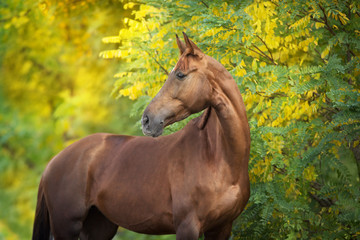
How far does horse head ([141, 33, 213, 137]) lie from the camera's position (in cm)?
417

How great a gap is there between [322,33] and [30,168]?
23.1ft

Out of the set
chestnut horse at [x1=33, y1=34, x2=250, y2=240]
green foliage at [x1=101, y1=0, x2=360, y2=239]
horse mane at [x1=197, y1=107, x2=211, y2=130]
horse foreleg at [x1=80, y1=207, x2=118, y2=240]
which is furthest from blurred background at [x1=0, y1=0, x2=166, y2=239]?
horse mane at [x1=197, y1=107, x2=211, y2=130]

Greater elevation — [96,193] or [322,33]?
[322,33]

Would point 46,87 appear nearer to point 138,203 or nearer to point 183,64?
point 138,203

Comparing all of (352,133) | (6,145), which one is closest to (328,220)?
(352,133)

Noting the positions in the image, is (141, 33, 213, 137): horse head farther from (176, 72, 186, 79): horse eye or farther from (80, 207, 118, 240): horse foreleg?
(80, 207, 118, 240): horse foreleg

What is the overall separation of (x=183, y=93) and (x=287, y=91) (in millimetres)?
2244

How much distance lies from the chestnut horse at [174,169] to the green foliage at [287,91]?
123cm

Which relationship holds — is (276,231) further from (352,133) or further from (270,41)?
(270,41)

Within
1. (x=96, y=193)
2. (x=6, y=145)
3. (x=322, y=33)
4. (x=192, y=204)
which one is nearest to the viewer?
(x=192, y=204)

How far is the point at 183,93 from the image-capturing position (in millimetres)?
4195

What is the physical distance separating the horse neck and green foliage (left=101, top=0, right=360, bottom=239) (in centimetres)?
122

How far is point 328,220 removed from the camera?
6148mm

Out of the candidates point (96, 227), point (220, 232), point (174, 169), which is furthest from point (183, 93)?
point (96, 227)
